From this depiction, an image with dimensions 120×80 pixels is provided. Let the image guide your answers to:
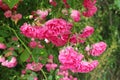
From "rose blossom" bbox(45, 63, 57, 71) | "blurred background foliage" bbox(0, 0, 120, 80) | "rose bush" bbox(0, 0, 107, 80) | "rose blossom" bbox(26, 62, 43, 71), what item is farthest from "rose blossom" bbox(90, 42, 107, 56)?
"blurred background foliage" bbox(0, 0, 120, 80)

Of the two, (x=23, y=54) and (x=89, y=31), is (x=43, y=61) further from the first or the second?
(x=89, y=31)

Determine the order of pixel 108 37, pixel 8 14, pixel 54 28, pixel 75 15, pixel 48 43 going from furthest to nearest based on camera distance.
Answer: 1. pixel 108 37
2. pixel 48 43
3. pixel 8 14
4. pixel 75 15
5. pixel 54 28

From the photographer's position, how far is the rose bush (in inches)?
53.2

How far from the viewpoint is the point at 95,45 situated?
1.59 meters

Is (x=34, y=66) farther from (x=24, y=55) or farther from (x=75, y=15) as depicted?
(x=75, y=15)

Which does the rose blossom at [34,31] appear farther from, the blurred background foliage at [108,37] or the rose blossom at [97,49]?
the blurred background foliage at [108,37]

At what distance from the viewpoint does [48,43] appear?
1.80m

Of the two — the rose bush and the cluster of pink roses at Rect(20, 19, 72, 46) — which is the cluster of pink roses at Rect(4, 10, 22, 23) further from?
the cluster of pink roses at Rect(20, 19, 72, 46)

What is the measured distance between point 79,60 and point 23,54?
30 centimetres

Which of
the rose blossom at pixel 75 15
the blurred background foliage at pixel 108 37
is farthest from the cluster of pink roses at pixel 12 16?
the blurred background foliage at pixel 108 37

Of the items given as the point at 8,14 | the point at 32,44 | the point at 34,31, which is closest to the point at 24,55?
the point at 32,44

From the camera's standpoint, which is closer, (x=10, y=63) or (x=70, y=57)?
(x=70, y=57)

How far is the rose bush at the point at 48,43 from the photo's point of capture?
4.44 feet

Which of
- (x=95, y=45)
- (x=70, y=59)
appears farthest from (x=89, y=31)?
(x=70, y=59)
